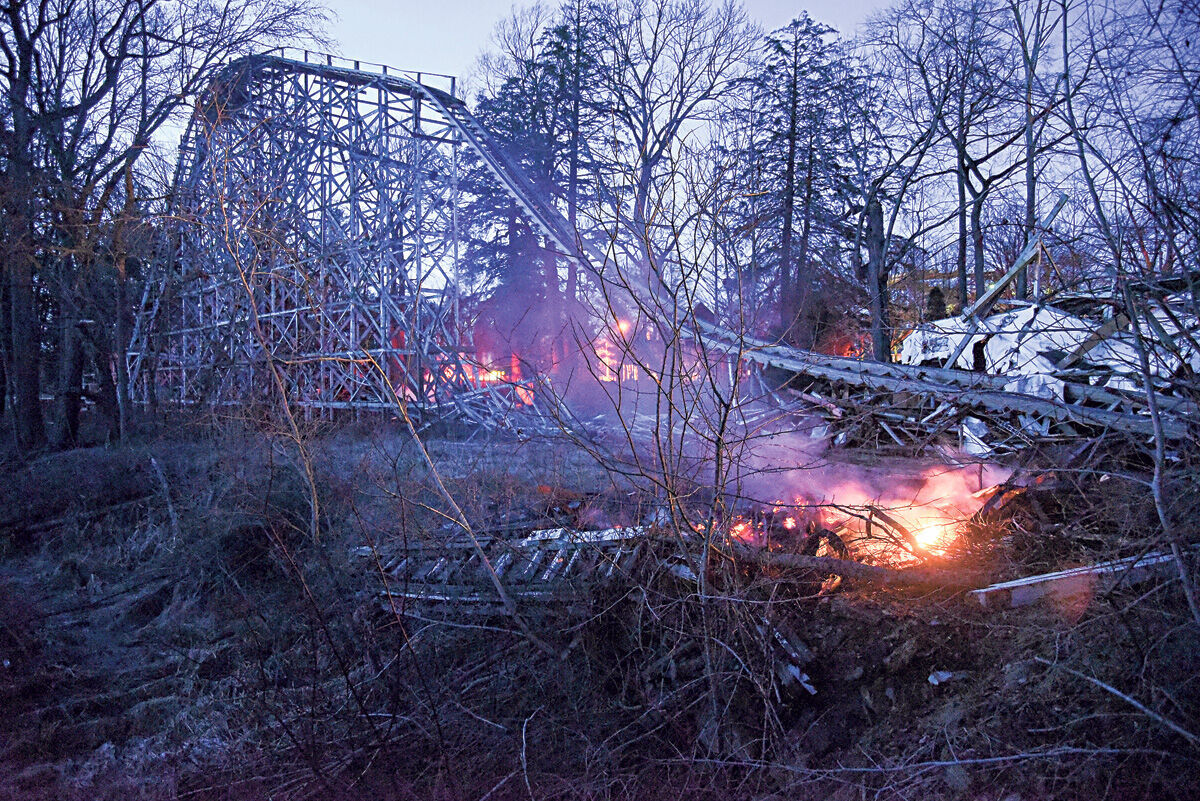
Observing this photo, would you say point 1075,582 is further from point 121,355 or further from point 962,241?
point 962,241

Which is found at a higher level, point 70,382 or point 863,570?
point 70,382

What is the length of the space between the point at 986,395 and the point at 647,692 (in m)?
4.57

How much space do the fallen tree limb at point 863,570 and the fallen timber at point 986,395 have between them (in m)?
1.13

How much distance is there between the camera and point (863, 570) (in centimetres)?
408

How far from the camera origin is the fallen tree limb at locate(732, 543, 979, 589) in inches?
158

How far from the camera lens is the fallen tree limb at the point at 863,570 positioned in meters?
4.02

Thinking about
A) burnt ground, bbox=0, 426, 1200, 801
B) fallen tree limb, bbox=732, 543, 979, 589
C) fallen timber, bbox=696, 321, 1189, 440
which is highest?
fallen timber, bbox=696, 321, 1189, 440

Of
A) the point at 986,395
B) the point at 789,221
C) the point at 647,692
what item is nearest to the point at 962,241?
the point at 789,221

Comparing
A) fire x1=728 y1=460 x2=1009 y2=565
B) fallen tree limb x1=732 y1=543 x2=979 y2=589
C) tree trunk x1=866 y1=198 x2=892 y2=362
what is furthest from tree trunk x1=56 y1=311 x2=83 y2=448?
tree trunk x1=866 y1=198 x2=892 y2=362

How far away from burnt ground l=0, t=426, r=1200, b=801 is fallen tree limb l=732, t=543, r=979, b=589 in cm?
8

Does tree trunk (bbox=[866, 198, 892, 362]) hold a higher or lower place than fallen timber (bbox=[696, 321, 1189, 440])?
higher

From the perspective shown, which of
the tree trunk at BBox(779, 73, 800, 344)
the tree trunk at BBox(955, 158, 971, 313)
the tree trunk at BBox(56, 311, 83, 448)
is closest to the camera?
the tree trunk at BBox(56, 311, 83, 448)

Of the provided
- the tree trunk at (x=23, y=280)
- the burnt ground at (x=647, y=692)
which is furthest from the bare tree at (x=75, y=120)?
the burnt ground at (x=647, y=692)

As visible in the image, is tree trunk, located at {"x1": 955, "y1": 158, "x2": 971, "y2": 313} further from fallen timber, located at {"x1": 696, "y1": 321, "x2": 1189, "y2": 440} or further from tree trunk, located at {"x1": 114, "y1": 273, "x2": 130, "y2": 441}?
tree trunk, located at {"x1": 114, "y1": 273, "x2": 130, "y2": 441}
